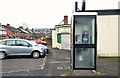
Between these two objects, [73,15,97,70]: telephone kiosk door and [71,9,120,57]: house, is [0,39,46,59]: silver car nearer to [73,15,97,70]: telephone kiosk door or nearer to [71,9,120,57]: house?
[73,15,97,70]: telephone kiosk door

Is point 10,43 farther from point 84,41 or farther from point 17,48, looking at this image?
point 84,41

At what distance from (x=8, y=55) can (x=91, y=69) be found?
689cm

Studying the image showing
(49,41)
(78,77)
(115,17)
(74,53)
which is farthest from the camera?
(49,41)

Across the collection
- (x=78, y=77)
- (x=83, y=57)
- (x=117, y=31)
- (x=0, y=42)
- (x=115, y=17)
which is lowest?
(x=78, y=77)

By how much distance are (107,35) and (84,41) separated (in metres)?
4.37

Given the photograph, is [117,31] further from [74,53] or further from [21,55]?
[21,55]

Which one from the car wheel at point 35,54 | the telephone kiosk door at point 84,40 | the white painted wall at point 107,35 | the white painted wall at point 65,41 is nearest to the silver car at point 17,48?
the car wheel at point 35,54

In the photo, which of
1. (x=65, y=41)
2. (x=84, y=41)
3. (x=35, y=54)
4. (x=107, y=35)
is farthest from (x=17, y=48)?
(x=65, y=41)

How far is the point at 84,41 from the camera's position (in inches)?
265

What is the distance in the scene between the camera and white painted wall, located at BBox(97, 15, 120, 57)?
10.1m

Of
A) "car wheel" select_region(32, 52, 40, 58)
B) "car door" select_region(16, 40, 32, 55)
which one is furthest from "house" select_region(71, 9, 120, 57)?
"car door" select_region(16, 40, 32, 55)

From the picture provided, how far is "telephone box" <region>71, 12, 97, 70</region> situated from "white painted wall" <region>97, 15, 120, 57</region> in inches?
153

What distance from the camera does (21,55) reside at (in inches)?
403

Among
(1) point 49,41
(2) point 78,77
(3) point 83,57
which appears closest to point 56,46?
(1) point 49,41
